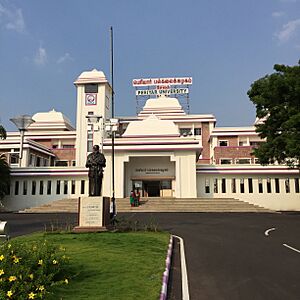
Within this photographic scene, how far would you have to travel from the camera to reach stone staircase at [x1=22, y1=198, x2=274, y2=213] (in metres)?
28.0

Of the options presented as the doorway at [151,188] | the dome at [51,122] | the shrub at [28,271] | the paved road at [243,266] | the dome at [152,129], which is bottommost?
the paved road at [243,266]

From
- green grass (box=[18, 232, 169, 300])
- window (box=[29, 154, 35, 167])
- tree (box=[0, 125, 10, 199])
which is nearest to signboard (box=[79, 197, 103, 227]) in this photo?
green grass (box=[18, 232, 169, 300])

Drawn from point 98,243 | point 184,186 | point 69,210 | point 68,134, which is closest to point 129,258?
point 98,243

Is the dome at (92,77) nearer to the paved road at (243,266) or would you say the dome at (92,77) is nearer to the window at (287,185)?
the window at (287,185)

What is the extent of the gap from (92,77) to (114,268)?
41.4 metres

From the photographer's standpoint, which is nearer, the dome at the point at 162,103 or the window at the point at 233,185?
the window at the point at 233,185

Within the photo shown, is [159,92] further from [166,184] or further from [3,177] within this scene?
[3,177]

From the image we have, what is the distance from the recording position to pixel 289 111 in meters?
20.6

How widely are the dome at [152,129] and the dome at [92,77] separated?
1144cm

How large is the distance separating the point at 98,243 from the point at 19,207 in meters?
27.1

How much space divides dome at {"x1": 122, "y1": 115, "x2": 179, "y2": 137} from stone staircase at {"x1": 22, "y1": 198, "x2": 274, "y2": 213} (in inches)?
304

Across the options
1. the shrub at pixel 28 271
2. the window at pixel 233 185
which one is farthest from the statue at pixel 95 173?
the window at pixel 233 185

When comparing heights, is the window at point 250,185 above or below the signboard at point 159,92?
below

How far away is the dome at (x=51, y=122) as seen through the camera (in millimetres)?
52375
